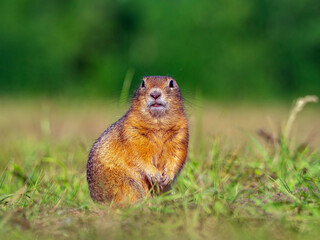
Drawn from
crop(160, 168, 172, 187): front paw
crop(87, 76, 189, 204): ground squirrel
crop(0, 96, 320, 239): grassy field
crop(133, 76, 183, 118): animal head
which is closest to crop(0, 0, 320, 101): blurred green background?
crop(0, 96, 320, 239): grassy field

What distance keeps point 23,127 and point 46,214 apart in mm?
6718

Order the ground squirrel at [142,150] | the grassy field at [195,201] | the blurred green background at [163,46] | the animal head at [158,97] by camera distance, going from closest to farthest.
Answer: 1. the grassy field at [195,201]
2. the ground squirrel at [142,150]
3. the animal head at [158,97]
4. the blurred green background at [163,46]

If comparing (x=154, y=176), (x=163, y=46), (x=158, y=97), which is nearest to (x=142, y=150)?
(x=154, y=176)

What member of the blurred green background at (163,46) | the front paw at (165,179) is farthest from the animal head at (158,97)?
the blurred green background at (163,46)

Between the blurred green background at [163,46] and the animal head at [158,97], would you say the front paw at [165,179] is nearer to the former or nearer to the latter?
the animal head at [158,97]

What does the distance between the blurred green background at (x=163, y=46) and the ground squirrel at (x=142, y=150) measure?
10.1 metres

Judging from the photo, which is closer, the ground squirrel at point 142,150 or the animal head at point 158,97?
the ground squirrel at point 142,150

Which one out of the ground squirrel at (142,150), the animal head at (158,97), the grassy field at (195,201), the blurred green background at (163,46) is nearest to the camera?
the grassy field at (195,201)

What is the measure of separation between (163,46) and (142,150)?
37.6ft

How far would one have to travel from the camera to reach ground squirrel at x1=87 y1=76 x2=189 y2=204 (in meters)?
4.06

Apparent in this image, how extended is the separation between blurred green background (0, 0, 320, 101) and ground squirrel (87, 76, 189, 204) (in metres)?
10.1

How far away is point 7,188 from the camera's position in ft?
15.3

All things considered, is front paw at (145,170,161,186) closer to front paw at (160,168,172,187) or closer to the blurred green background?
front paw at (160,168,172,187)

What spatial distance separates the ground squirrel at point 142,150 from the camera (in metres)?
4.06
